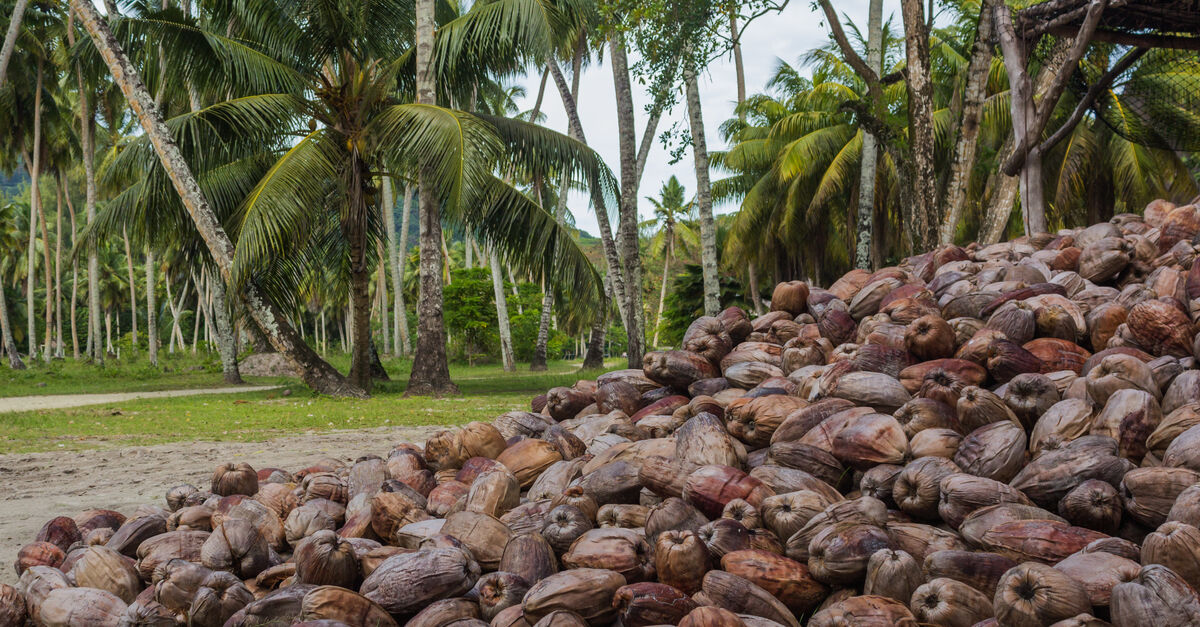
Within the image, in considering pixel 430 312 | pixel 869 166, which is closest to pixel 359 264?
pixel 430 312

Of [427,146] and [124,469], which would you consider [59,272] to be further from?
[124,469]

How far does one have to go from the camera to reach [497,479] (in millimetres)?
2871

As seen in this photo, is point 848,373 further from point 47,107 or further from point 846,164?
point 47,107

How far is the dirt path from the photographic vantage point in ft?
35.6

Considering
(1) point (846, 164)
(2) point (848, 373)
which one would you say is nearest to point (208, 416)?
(2) point (848, 373)

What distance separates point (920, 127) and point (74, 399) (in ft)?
39.6

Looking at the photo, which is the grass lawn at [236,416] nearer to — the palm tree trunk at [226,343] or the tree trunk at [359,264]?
the tree trunk at [359,264]

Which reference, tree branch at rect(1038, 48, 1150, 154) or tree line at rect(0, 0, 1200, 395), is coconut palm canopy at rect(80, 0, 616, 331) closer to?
tree line at rect(0, 0, 1200, 395)

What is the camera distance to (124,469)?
5.32 m

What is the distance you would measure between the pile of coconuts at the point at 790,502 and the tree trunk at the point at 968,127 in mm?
4043

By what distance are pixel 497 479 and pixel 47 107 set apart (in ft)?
85.4

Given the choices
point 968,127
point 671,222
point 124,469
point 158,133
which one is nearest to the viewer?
point 124,469

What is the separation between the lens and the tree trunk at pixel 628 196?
47.9ft

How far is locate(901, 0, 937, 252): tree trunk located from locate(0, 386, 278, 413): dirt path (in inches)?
406
